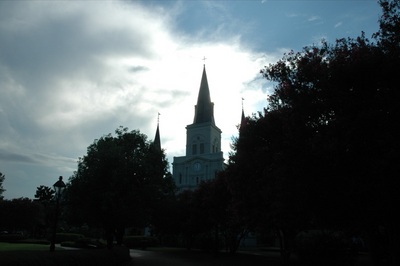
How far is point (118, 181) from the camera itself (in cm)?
2616

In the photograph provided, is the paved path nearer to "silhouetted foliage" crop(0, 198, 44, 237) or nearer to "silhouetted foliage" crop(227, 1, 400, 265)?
"silhouetted foliage" crop(227, 1, 400, 265)

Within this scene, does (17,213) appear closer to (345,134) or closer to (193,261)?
(193,261)

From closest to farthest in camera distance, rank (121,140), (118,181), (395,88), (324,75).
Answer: (395,88)
(324,75)
(118,181)
(121,140)

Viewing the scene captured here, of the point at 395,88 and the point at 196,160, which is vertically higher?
the point at 196,160

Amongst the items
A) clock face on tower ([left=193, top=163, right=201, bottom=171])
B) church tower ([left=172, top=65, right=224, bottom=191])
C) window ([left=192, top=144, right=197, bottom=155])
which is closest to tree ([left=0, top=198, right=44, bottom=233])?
church tower ([left=172, top=65, right=224, bottom=191])

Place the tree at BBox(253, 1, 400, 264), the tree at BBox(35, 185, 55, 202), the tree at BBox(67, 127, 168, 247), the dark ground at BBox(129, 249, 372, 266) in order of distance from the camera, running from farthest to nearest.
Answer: the tree at BBox(35, 185, 55, 202) → the tree at BBox(67, 127, 168, 247) → the dark ground at BBox(129, 249, 372, 266) → the tree at BBox(253, 1, 400, 264)

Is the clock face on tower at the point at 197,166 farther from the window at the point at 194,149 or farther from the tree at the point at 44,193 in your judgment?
the tree at the point at 44,193

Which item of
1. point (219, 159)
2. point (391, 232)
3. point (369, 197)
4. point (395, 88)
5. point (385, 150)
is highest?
point (219, 159)

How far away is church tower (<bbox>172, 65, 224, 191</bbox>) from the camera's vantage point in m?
80.6

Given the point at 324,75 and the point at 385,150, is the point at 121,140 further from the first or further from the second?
the point at 385,150

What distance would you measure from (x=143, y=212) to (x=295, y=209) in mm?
15196

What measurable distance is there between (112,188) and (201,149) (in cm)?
5974

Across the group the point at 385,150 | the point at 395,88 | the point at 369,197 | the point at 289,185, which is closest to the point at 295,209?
the point at 289,185

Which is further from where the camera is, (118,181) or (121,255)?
(118,181)
